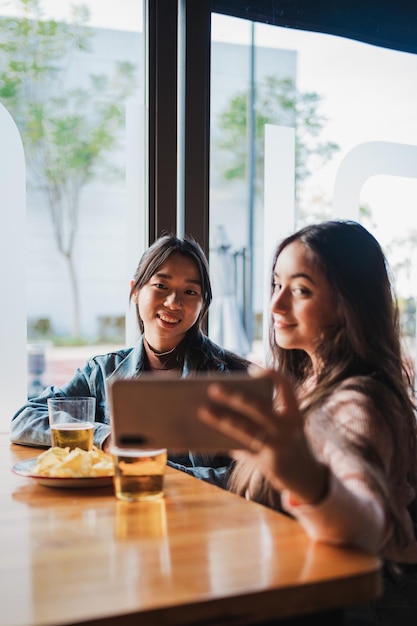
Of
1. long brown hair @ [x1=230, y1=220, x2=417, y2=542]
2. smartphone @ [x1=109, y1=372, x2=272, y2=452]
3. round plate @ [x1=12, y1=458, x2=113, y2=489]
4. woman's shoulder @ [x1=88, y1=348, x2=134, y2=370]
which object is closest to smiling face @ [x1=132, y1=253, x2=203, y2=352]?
woman's shoulder @ [x1=88, y1=348, x2=134, y2=370]

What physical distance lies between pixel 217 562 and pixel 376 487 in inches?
10.2

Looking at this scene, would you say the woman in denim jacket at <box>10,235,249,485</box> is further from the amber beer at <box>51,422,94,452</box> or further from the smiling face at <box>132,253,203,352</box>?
the amber beer at <box>51,422,94,452</box>

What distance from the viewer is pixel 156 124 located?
270 cm

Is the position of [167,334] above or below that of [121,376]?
above

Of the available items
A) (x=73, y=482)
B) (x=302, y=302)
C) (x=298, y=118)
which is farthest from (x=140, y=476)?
(x=298, y=118)

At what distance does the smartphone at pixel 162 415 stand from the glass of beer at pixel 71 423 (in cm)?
68

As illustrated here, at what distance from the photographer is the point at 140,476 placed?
1.38m

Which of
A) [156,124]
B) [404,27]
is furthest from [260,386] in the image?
[404,27]

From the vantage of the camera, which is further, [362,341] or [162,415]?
[362,341]

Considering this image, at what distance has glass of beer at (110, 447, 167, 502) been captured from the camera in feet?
4.49

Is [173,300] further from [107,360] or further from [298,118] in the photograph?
[298,118]

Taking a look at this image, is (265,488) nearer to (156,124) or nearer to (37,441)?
(37,441)

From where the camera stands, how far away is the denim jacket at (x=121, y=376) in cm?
196

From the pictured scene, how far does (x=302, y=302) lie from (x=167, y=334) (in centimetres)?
91
